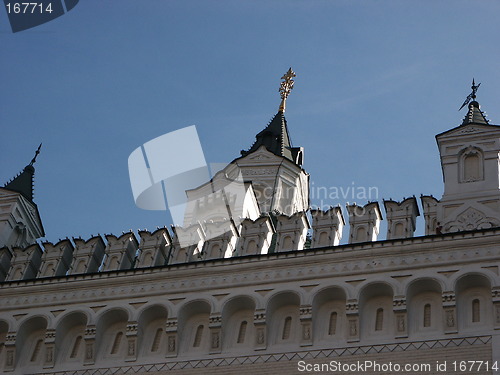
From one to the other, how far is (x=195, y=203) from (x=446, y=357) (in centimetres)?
636

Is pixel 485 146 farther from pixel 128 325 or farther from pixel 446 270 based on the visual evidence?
pixel 128 325

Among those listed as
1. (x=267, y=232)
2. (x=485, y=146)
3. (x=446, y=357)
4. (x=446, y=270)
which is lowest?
(x=446, y=357)

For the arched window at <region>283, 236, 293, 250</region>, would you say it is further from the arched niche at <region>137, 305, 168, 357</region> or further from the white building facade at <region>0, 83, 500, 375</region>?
the arched niche at <region>137, 305, 168, 357</region>

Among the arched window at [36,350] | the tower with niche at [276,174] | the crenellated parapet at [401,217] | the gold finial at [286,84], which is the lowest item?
the arched window at [36,350]

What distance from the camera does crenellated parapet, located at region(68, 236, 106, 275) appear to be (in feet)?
62.8

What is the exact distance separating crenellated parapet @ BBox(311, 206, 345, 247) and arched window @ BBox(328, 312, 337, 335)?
1319 millimetres

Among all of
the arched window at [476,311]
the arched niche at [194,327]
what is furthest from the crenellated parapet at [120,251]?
the arched window at [476,311]

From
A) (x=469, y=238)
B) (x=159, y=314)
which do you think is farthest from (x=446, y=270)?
(x=159, y=314)

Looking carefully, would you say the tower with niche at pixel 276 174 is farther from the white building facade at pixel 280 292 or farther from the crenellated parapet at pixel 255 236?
the crenellated parapet at pixel 255 236

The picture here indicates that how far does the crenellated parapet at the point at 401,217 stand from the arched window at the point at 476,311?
1.67m

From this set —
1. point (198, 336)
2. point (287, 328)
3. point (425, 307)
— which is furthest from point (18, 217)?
point (425, 307)

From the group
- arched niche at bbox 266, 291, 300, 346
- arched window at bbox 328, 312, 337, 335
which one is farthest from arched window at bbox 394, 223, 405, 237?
arched niche at bbox 266, 291, 300, 346

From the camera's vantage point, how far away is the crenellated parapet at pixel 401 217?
17781 mm

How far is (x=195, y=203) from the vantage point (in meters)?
20.7
